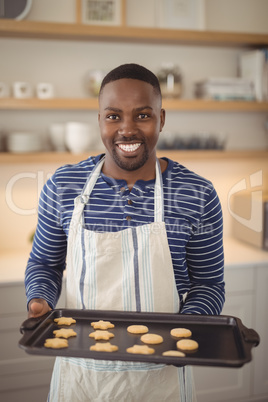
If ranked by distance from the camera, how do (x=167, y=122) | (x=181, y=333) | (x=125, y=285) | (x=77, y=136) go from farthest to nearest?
(x=167, y=122) < (x=77, y=136) < (x=125, y=285) < (x=181, y=333)

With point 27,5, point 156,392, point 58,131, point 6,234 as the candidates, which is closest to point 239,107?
point 58,131

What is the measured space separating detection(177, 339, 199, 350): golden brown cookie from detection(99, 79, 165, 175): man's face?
0.48 metres

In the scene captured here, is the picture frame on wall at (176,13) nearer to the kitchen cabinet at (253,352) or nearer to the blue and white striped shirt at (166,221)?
the kitchen cabinet at (253,352)

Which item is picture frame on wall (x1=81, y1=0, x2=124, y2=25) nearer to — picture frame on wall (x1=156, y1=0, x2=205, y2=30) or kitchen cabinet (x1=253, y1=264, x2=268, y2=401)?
picture frame on wall (x1=156, y1=0, x2=205, y2=30)

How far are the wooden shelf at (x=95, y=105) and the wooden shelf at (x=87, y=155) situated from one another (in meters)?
0.26

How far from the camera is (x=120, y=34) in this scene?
254 cm

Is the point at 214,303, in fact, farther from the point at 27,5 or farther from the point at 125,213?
the point at 27,5

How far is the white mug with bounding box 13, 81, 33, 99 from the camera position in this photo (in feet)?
8.20

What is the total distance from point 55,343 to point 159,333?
0.93 ft

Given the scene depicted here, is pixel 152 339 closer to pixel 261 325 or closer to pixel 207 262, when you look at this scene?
pixel 207 262

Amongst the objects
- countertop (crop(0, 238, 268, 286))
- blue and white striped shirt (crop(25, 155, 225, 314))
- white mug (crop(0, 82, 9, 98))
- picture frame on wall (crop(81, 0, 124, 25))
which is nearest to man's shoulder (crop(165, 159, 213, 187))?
blue and white striped shirt (crop(25, 155, 225, 314))

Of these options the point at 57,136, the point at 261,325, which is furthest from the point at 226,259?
the point at 57,136

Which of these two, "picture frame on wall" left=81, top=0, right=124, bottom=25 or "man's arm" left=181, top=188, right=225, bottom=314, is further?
"picture frame on wall" left=81, top=0, right=124, bottom=25

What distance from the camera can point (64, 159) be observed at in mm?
2516
